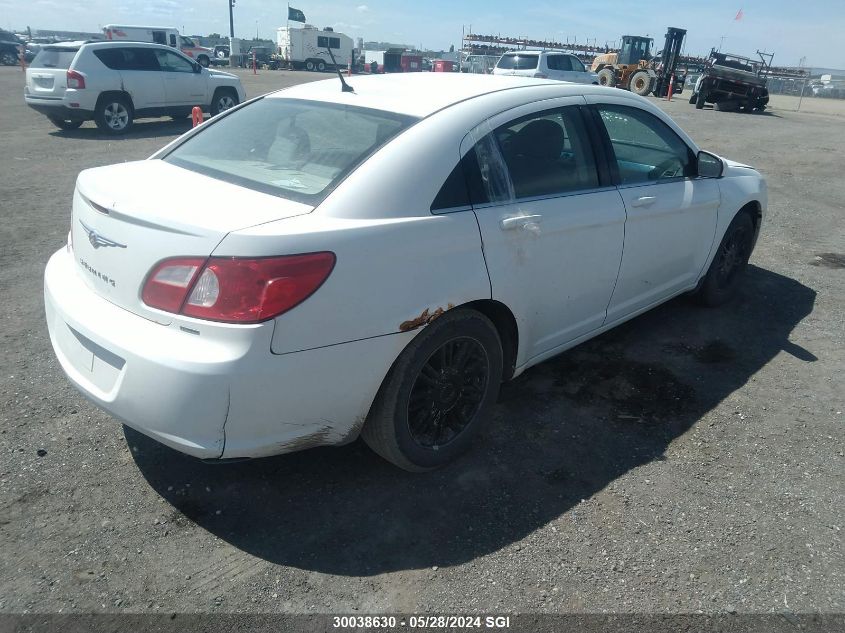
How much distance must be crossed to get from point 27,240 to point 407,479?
497 cm

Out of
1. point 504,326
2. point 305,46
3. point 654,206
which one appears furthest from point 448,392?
point 305,46

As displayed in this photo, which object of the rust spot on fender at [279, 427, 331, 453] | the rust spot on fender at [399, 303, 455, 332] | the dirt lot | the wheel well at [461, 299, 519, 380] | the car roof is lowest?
the dirt lot

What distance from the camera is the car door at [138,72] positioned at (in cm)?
1309

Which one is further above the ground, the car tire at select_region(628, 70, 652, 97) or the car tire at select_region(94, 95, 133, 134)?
the car tire at select_region(628, 70, 652, 97)

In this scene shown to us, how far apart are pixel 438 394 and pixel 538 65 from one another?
2066 cm

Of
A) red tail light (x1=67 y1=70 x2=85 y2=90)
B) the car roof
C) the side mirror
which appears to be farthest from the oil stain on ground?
red tail light (x1=67 y1=70 x2=85 y2=90)

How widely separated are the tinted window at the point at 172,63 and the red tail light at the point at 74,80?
1.87m

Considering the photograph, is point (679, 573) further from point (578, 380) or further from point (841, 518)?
point (578, 380)

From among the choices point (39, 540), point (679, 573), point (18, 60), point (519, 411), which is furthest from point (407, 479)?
point (18, 60)

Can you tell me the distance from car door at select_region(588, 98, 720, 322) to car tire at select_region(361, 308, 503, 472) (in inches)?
46.6

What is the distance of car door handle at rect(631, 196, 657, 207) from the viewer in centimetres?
369

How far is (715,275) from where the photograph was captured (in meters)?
4.91

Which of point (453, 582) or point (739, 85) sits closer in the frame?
point (453, 582)

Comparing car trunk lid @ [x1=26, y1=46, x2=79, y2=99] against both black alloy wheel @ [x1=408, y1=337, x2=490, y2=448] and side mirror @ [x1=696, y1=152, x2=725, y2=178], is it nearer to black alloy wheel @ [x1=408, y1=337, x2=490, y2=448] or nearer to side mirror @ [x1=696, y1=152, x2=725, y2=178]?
side mirror @ [x1=696, y1=152, x2=725, y2=178]
